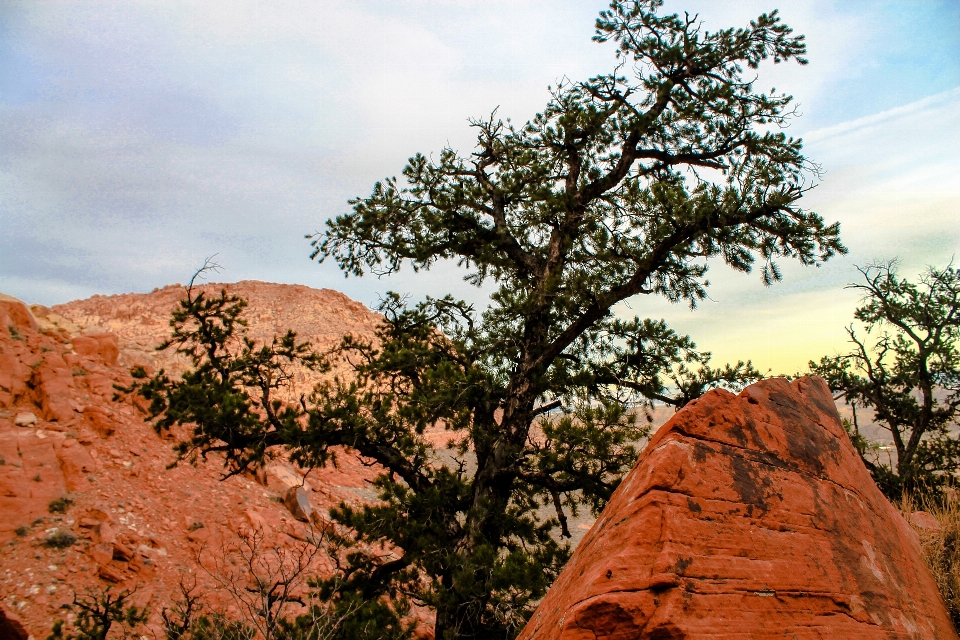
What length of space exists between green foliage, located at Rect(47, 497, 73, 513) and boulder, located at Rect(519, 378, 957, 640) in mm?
14912

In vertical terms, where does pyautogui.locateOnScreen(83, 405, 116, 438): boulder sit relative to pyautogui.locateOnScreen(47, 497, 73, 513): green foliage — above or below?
above

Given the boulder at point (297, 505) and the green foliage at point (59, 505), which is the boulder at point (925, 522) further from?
the green foliage at point (59, 505)

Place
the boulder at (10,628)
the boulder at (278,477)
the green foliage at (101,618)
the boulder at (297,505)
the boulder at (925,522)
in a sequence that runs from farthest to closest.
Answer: the boulder at (278,477) → the boulder at (297,505) → the boulder at (10,628) → the green foliage at (101,618) → the boulder at (925,522)

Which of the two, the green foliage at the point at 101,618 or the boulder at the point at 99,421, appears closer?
the green foliage at the point at 101,618

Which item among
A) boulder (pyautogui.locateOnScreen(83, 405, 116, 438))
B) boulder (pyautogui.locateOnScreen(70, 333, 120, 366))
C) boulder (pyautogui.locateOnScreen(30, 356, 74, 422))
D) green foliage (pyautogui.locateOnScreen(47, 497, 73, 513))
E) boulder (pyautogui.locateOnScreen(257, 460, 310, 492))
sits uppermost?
boulder (pyautogui.locateOnScreen(70, 333, 120, 366))

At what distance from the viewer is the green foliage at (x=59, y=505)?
44.9ft

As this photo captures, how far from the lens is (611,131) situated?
9.64 metres

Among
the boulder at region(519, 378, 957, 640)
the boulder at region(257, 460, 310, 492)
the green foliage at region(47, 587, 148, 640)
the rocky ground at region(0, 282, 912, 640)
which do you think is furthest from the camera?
the boulder at region(257, 460, 310, 492)

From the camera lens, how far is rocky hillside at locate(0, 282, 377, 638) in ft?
40.5

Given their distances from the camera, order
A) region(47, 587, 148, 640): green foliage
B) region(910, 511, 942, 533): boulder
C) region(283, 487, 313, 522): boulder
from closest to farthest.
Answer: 1. region(910, 511, 942, 533): boulder
2. region(47, 587, 148, 640): green foliage
3. region(283, 487, 313, 522): boulder

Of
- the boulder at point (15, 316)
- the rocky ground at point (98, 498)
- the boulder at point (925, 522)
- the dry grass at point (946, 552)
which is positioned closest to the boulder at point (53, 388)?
the rocky ground at point (98, 498)

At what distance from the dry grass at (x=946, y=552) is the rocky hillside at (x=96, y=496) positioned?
971cm

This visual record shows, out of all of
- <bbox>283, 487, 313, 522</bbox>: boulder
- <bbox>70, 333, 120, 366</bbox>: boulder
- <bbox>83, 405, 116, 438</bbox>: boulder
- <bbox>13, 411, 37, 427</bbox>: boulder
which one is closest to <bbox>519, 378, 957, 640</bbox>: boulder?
<bbox>283, 487, 313, 522</bbox>: boulder

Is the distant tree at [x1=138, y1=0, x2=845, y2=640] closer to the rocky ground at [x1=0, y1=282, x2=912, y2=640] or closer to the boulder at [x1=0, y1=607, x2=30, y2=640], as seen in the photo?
the rocky ground at [x1=0, y1=282, x2=912, y2=640]
